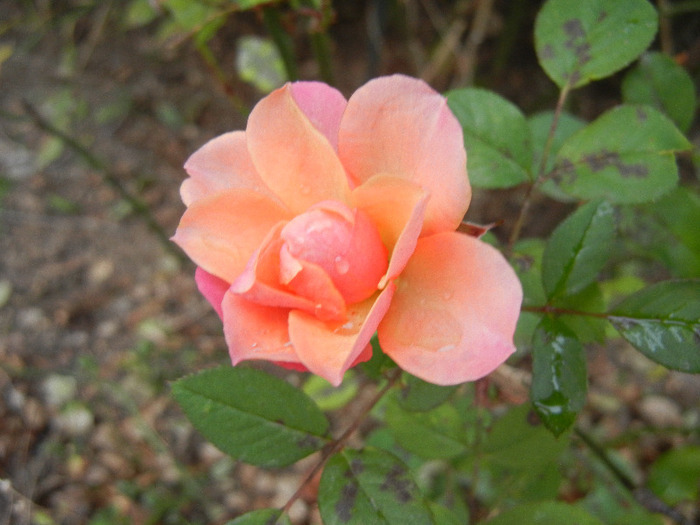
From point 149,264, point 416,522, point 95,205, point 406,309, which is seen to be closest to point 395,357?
point 406,309

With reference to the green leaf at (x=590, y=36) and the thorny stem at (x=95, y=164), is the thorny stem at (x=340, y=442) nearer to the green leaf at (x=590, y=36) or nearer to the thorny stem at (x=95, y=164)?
the green leaf at (x=590, y=36)

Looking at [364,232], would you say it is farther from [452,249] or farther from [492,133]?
[492,133]

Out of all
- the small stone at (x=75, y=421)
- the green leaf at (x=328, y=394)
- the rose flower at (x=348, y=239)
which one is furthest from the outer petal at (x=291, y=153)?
the small stone at (x=75, y=421)

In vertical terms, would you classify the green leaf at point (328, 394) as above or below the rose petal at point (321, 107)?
below

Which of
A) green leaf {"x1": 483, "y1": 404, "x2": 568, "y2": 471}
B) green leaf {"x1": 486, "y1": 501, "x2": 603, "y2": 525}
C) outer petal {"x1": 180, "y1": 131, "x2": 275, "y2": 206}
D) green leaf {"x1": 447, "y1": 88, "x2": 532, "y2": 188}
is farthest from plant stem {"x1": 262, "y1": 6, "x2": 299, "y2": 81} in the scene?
green leaf {"x1": 486, "y1": 501, "x2": 603, "y2": 525}

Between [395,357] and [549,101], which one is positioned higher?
[395,357]

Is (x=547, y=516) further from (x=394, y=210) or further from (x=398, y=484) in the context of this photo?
(x=394, y=210)
